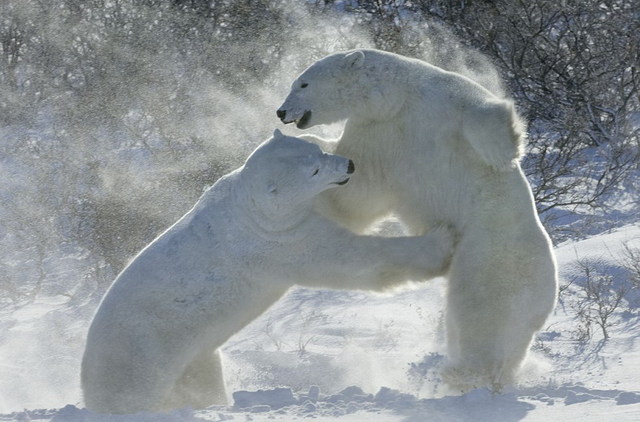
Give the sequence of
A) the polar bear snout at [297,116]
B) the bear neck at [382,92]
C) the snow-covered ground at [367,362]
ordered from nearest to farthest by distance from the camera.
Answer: the snow-covered ground at [367,362], the bear neck at [382,92], the polar bear snout at [297,116]

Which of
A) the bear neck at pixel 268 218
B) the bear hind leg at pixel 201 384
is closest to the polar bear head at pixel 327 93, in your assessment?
the bear neck at pixel 268 218

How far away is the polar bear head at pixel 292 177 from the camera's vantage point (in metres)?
3.76

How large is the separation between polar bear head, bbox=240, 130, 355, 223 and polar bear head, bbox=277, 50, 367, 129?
0.27m

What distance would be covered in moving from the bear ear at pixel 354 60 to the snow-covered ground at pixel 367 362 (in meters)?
0.92

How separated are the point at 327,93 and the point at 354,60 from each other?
0.57 ft

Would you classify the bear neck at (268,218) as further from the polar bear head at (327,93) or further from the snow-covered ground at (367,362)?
the snow-covered ground at (367,362)

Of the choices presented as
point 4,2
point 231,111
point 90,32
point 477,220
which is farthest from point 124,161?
point 477,220

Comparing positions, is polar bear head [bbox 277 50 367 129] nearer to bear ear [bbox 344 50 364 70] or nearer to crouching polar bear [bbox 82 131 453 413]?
bear ear [bbox 344 50 364 70]

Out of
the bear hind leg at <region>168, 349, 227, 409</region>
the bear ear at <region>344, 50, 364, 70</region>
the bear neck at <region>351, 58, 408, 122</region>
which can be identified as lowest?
the bear hind leg at <region>168, 349, 227, 409</region>

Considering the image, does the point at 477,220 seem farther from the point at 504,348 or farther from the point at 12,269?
the point at 12,269

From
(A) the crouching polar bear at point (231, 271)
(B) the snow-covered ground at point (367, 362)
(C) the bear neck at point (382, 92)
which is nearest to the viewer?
(B) the snow-covered ground at point (367, 362)

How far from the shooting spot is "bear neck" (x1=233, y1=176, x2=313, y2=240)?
3.81 metres

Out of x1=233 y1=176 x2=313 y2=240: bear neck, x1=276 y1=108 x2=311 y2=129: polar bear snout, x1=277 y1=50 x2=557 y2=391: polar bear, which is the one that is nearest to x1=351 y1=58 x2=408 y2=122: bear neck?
x1=277 y1=50 x2=557 y2=391: polar bear

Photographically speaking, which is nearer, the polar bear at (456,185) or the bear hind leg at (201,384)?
the polar bear at (456,185)
